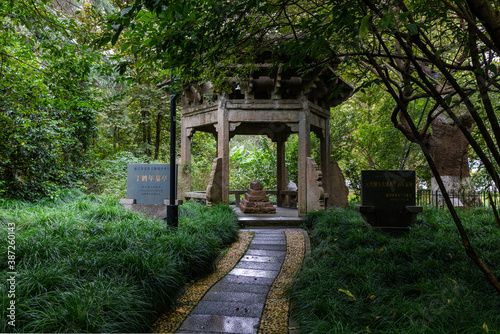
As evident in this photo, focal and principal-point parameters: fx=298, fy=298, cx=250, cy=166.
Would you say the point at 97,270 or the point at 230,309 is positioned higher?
the point at 97,270

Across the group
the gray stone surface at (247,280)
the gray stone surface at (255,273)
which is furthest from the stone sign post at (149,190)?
the gray stone surface at (247,280)

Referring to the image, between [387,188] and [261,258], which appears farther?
[387,188]

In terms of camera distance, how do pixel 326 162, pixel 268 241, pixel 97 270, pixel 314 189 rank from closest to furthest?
1. pixel 97 270
2. pixel 268 241
3. pixel 314 189
4. pixel 326 162

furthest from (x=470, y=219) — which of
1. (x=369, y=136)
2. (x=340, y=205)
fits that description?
(x=369, y=136)

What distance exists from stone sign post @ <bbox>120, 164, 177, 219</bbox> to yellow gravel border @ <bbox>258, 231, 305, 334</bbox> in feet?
11.1

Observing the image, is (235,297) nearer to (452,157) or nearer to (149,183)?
(149,183)

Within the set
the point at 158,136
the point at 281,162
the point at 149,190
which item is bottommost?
the point at 149,190

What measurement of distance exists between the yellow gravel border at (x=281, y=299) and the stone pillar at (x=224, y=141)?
3.08 meters

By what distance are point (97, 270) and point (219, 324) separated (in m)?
1.48

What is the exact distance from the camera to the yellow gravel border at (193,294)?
9.74ft

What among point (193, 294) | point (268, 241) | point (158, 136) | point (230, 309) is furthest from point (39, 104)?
point (158, 136)

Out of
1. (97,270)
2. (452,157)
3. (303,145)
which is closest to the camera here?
(97,270)

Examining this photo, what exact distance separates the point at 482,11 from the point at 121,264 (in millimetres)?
3916

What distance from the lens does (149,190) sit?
7.50 meters
